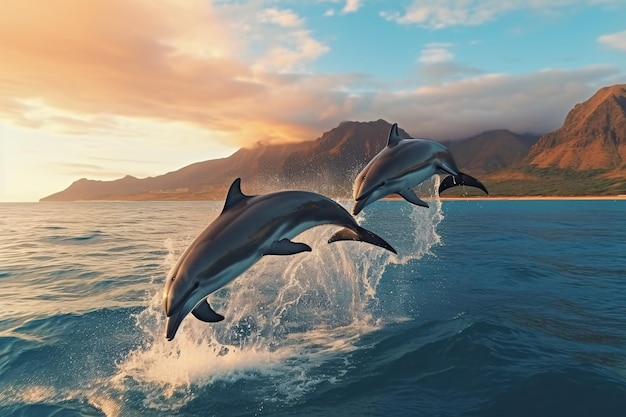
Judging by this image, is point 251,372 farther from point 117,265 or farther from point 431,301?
point 117,265

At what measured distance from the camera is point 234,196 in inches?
252

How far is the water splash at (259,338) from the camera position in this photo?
1230cm

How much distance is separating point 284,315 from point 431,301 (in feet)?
25.7

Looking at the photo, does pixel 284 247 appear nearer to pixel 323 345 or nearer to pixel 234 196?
pixel 234 196

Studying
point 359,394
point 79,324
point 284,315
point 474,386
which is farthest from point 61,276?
point 474,386

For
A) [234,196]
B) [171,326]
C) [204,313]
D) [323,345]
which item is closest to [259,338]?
[323,345]

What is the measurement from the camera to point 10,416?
10.9m

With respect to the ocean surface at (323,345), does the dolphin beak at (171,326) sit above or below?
above

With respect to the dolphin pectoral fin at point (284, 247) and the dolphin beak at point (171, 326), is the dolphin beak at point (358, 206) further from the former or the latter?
the dolphin beak at point (171, 326)

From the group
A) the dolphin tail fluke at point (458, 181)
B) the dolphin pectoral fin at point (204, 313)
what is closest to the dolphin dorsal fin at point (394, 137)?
the dolphin tail fluke at point (458, 181)

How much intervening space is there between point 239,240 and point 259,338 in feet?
→ 36.2

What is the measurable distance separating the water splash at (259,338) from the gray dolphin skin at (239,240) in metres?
6.85

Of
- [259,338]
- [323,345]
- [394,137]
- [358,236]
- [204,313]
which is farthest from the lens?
[259,338]

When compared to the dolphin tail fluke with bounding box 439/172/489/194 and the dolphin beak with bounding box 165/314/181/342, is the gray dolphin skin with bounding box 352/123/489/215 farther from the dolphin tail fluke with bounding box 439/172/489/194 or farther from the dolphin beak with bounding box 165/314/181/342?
the dolphin beak with bounding box 165/314/181/342
